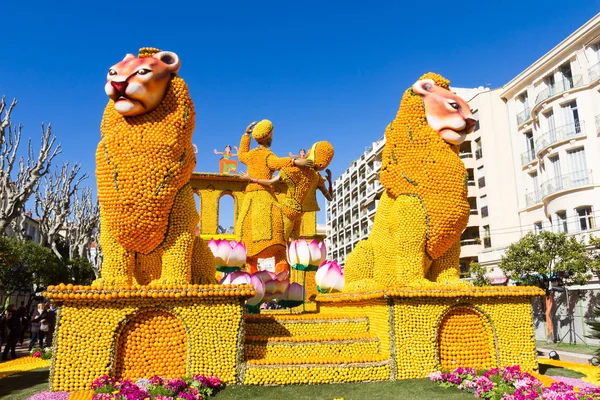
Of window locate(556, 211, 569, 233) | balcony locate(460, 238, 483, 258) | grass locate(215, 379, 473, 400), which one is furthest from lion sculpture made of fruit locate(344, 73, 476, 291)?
balcony locate(460, 238, 483, 258)

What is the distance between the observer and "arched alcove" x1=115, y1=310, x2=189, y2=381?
A: 5.55m

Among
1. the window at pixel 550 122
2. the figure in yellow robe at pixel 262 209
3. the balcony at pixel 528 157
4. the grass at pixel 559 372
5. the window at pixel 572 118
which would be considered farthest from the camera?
the balcony at pixel 528 157

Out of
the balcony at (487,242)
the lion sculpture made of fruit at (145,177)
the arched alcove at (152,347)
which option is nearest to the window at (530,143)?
the balcony at (487,242)

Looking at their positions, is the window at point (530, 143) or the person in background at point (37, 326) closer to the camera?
the person in background at point (37, 326)

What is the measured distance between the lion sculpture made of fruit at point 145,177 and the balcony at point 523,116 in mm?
23285

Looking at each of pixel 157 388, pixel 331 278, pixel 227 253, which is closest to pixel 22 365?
pixel 227 253

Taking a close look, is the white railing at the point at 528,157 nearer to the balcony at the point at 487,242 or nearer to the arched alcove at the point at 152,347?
the balcony at the point at 487,242

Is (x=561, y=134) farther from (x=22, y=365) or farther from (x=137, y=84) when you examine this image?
(x=22, y=365)

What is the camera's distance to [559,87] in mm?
21641

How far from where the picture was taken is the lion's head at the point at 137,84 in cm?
583

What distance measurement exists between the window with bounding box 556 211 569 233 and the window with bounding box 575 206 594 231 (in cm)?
67

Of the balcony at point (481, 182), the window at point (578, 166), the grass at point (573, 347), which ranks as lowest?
the grass at point (573, 347)

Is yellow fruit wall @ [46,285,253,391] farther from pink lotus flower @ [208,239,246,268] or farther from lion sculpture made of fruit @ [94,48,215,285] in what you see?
pink lotus flower @ [208,239,246,268]

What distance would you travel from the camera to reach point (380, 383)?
5.71 metres
